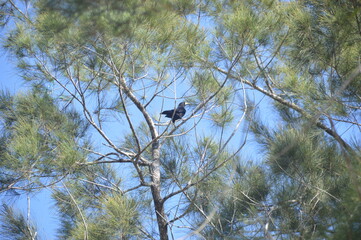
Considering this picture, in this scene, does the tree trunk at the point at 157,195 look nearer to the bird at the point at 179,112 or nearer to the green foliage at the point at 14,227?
the bird at the point at 179,112

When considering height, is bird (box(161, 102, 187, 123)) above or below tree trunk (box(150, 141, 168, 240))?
above

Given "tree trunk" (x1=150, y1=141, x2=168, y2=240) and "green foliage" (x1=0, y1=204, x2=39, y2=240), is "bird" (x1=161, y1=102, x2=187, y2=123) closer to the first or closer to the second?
"tree trunk" (x1=150, y1=141, x2=168, y2=240)

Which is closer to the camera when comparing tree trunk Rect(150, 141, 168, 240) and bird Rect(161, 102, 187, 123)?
tree trunk Rect(150, 141, 168, 240)

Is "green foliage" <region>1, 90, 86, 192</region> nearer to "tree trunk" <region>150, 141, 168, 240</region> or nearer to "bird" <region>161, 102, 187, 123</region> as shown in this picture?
"tree trunk" <region>150, 141, 168, 240</region>

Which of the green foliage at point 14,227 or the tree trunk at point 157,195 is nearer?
the tree trunk at point 157,195

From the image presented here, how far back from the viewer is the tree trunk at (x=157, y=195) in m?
2.63

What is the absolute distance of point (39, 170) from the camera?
102 inches

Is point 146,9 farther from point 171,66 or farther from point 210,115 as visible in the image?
point 210,115

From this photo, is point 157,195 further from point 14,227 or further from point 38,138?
point 14,227

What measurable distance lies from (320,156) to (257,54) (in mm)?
675

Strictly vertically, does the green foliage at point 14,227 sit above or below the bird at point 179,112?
below

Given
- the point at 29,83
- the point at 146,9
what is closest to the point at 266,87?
the point at 146,9

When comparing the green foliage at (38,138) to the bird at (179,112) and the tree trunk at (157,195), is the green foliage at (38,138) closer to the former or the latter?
Result: the tree trunk at (157,195)

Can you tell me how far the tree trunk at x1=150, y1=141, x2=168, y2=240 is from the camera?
263 cm
